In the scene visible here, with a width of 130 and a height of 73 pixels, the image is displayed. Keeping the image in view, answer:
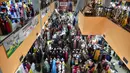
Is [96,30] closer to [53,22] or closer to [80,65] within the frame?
[80,65]

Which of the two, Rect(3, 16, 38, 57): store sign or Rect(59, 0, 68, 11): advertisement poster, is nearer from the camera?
Rect(3, 16, 38, 57): store sign

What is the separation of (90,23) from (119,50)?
246cm

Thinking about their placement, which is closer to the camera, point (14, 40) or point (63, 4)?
point (14, 40)

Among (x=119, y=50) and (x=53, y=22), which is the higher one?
(x=119, y=50)

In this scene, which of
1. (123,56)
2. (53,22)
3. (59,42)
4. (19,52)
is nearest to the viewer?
(19,52)

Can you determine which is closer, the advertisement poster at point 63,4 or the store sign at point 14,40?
the store sign at point 14,40

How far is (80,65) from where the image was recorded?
23.9 ft

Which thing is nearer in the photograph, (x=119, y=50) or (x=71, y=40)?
(x=119, y=50)

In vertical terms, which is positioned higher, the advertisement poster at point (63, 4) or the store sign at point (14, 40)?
the store sign at point (14, 40)

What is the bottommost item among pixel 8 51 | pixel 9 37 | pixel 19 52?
pixel 19 52

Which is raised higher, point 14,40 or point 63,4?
point 14,40

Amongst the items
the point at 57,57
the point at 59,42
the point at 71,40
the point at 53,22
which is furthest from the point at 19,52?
the point at 53,22

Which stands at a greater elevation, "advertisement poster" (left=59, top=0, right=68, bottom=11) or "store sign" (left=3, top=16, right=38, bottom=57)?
"store sign" (left=3, top=16, right=38, bottom=57)

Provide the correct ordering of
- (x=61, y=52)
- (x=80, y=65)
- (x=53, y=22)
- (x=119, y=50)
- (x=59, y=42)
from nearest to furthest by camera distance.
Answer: (x=119, y=50) < (x=80, y=65) < (x=61, y=52) < (x=59, y=42) < (x=53, y=22)
